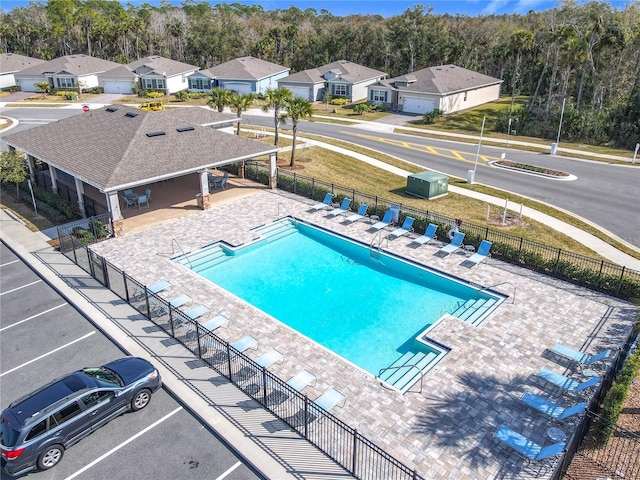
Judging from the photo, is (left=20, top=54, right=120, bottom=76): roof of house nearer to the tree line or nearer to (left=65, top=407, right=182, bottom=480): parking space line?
the tree line

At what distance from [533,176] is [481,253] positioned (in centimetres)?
1879

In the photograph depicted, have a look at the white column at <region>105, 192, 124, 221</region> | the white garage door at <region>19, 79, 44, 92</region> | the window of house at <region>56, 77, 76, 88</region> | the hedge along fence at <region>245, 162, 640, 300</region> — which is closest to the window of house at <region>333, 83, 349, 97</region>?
the window of house at <region>56, 77, 76, 88</region>

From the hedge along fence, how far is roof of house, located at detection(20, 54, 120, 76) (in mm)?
68202

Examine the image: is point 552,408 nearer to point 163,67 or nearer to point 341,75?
point 341,75

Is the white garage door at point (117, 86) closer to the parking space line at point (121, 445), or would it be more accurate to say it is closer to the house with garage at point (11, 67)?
the house with garage at point (11, 67)

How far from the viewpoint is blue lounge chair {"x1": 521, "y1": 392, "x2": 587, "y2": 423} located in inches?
558

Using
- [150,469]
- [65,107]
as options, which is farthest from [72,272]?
[65,107]

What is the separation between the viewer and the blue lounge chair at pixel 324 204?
31.3m

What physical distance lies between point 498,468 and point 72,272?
20639 mm

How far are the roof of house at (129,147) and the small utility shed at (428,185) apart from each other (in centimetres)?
1055

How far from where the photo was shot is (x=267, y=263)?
1012 inches

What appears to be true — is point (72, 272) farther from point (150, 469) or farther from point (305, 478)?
point (305, 478)

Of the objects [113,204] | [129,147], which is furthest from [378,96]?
[113,204]

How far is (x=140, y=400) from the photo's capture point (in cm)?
1528
